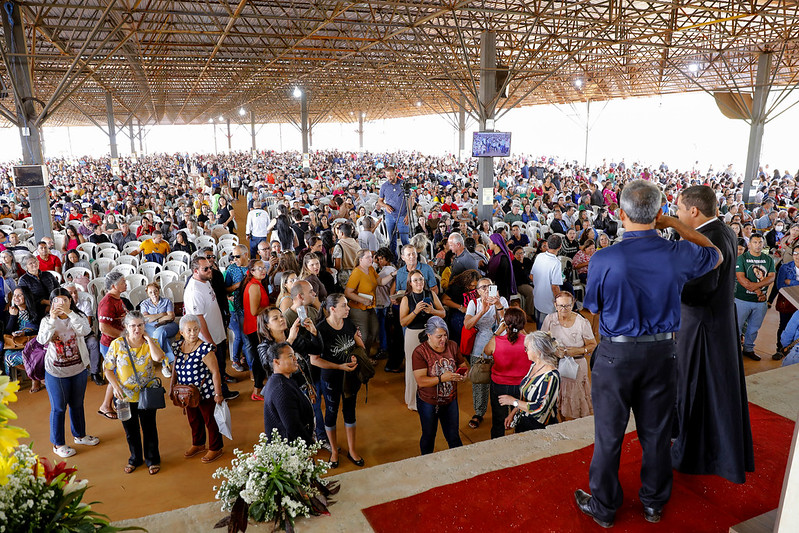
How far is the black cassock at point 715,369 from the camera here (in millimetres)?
2531

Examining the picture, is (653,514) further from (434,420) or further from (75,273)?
(75,273)

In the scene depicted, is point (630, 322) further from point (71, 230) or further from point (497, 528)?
point (71, 230)

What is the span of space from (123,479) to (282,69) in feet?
66.7

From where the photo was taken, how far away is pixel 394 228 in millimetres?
9875

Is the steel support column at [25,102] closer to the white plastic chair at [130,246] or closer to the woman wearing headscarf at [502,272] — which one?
the white plastic chair at [130,246]

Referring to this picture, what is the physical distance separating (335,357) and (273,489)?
195 cm

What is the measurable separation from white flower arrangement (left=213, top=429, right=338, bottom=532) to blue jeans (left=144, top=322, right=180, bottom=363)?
3380mm

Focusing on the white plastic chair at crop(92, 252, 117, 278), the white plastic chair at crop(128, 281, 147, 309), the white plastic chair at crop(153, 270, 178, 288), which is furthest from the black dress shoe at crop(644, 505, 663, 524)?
the white plastic chair at crop(92, 252, 117, 278)

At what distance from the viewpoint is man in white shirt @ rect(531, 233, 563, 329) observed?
6.52 metres

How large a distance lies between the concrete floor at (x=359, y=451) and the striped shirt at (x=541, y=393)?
0.28m

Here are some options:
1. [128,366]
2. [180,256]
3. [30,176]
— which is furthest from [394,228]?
[30,176]

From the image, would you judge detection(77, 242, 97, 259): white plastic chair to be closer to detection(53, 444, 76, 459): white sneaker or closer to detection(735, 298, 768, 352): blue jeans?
detection(53, 444, 76, 459): white sneaker

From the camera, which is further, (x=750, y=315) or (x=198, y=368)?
(x=750, y=315)

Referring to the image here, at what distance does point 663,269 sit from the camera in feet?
7.44
